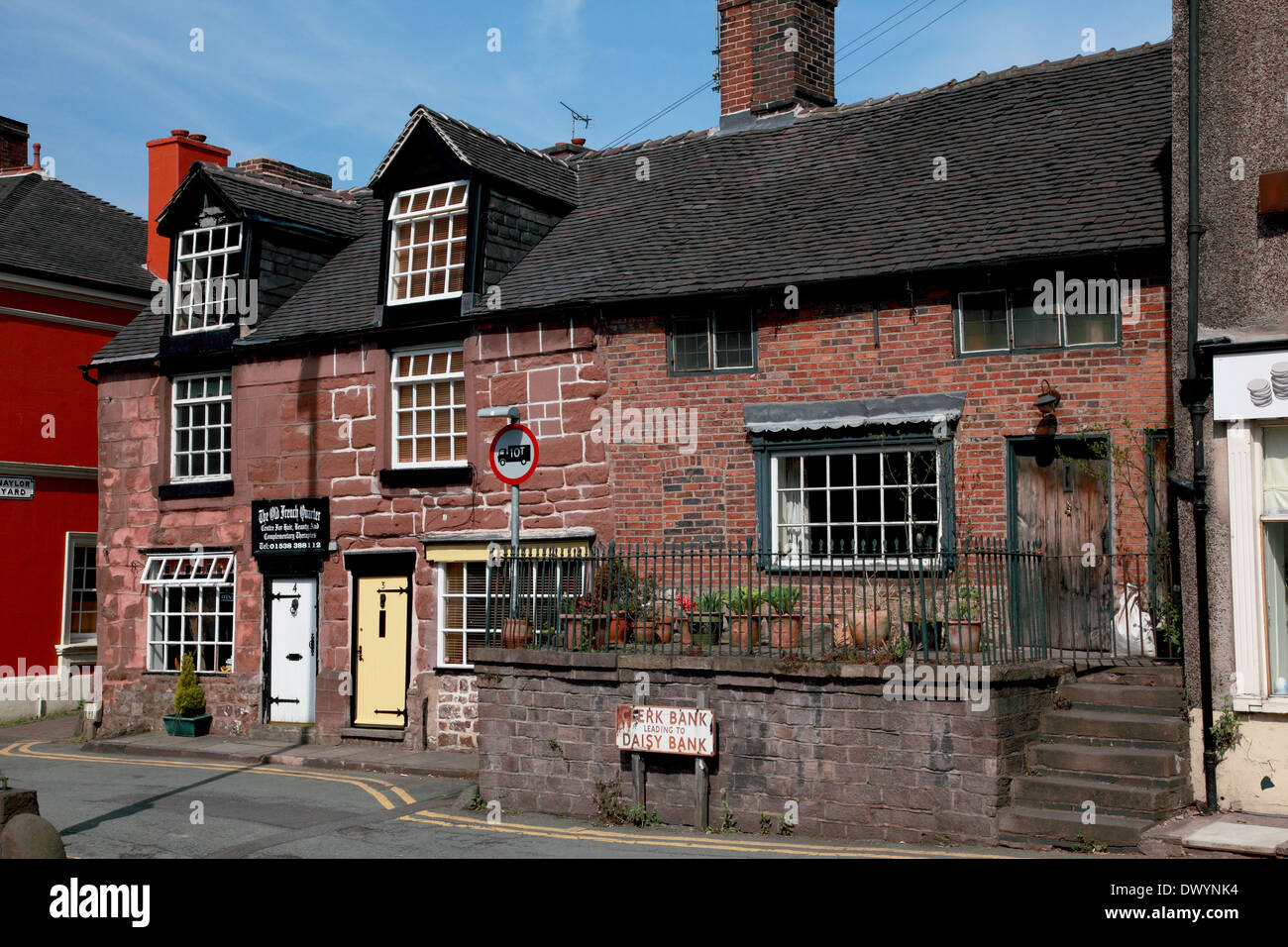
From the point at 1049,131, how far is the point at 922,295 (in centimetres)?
302

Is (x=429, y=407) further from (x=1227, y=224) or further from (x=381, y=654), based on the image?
(x=1227, y=224)

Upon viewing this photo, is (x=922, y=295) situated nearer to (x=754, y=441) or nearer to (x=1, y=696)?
(x=754, y=441)

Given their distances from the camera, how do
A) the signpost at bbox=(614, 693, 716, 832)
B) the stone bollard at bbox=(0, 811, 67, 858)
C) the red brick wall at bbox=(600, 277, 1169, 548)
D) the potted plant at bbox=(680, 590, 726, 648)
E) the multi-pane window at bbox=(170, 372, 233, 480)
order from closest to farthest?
1. the stone bollard at bbox=(0, 811, 67, 858)
2. the signpost at bbox=(614, 693, 716, 832)
3. the potted plant at bbox=(680, 590, 726, 648)
4. the red brick wall at bbox=(600, 277, 1169, 548)
5. the multi-pane window at bbox=(170, 372, 233, 480)

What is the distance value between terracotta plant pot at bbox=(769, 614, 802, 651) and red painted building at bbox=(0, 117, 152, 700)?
14743 mm

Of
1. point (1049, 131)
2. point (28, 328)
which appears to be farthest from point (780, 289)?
point (28, 328)

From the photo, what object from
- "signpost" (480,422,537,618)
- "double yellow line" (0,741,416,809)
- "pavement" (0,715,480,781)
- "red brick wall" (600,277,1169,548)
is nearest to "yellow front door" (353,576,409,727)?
"pavement" (0,715,480,781)

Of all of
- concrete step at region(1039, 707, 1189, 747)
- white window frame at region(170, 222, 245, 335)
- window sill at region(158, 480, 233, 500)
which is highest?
white window frame at region(170, 222, 245, 335)

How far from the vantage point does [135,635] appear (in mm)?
20406

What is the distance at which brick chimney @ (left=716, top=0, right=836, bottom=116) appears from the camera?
61.2 feet

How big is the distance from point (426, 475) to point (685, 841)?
8.19 m

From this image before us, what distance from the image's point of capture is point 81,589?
23609mm

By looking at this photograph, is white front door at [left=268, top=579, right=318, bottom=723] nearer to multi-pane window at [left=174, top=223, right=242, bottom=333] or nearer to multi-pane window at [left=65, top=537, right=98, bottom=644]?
multi-pane window at [left=174, top=223, right=242, bottom=333]

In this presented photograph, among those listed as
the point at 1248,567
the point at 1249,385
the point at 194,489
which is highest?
the point at 1249,385

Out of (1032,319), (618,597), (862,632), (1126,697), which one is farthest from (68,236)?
(1126,697)
